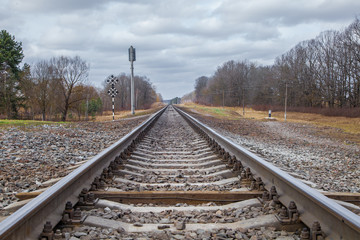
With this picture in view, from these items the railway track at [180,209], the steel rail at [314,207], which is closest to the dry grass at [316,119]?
the railway track at [180,209]

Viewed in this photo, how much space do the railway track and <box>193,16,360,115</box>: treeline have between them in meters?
41.2

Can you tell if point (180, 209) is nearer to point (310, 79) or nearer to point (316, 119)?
point (316, 119)

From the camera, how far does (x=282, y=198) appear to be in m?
3.08

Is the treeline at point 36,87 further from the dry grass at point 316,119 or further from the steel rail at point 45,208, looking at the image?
the steel rail at point 45,208

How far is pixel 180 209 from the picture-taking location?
316 cm

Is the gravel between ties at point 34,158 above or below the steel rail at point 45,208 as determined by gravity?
below

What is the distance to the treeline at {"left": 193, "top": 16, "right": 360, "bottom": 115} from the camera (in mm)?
45156

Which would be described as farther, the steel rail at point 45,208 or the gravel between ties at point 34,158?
the gravel between ties at point 34,158

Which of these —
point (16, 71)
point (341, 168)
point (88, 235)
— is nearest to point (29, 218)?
point (88, 235)

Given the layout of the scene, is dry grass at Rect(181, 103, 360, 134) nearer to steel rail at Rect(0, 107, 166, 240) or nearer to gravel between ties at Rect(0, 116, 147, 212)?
gravel between ties at Rect(0, 116, 147, 212)

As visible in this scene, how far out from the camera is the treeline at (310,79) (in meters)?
45.2

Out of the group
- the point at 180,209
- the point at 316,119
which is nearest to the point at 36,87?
the point at 316,119

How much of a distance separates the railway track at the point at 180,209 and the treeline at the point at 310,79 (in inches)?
1623

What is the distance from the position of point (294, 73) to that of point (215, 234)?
64366mm
